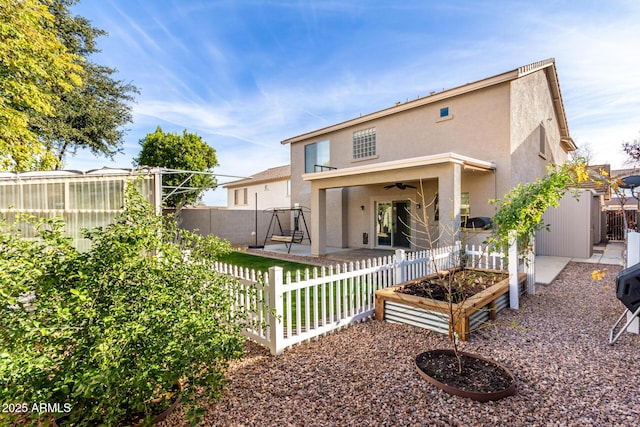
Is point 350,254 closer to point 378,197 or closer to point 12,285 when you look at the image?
point 378,197

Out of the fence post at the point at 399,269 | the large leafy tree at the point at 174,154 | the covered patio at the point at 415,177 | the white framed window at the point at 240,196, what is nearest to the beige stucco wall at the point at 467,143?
the covered patio at the point at 415,177

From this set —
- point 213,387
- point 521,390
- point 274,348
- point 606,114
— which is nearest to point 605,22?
point 521,390

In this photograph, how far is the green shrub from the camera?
192cm

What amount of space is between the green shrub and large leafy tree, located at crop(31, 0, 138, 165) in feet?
48.8

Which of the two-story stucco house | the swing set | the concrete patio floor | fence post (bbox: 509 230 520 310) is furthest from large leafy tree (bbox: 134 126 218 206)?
fence post (bbox: 509 230 520 310)

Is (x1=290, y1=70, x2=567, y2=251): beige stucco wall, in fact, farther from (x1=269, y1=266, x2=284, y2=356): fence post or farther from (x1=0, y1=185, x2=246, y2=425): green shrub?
(x1=0, y1=185, x2=246, y2=425): green shrub

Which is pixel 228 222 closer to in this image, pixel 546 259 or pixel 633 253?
pixel 546 259

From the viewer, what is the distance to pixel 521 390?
3012 millimetres

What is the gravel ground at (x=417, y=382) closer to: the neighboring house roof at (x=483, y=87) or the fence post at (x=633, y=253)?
the fence post at (x=633, y=253)

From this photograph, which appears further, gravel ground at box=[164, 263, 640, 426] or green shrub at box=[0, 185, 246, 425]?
gravel ground at box=[164, 263, 640, 426]

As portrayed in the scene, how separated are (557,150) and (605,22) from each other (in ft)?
32.6

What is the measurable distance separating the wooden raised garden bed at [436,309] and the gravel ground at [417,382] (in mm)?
150

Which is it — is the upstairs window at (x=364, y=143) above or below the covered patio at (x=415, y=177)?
above

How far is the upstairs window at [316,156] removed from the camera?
1566 centimetres
